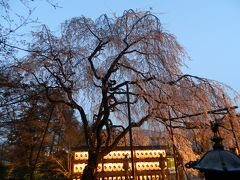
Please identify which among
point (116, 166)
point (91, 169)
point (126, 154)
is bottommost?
point (91, 169)

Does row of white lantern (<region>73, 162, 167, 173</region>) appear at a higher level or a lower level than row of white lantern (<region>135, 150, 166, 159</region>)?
lower

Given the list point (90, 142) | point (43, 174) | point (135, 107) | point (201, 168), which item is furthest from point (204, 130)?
point (43, 174)

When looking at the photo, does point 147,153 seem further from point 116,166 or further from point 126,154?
point 116,166

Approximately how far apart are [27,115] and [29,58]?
357 centimetres

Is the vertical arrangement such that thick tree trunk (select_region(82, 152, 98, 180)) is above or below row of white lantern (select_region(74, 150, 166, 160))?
below

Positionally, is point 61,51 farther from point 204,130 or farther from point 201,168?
point 201,168

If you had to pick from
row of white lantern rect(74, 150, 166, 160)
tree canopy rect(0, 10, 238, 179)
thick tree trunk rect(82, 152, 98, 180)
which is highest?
tree canopy rect(0, 10, 238, 179)

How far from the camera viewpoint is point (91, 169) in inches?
326

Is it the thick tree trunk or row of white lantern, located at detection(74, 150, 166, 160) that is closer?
the thick tree trunk

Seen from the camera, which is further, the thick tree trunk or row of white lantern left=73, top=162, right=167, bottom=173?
row of white lantern left=73, top=162, right=167, bottom=173

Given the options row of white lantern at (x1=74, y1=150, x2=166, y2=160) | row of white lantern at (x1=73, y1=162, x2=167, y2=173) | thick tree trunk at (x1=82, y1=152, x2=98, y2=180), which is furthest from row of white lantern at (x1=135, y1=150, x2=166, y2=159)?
thick tree trunk at (x1=82, y1=152, x2=98, y2=180)

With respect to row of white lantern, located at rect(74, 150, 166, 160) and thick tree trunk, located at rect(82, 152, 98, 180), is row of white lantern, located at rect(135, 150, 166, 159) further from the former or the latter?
thick tree trunk, located at rect(82, 152, 98, 180)

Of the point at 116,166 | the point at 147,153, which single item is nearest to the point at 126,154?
the point at 116,166

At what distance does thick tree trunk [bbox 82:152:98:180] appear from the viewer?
8195 mm
